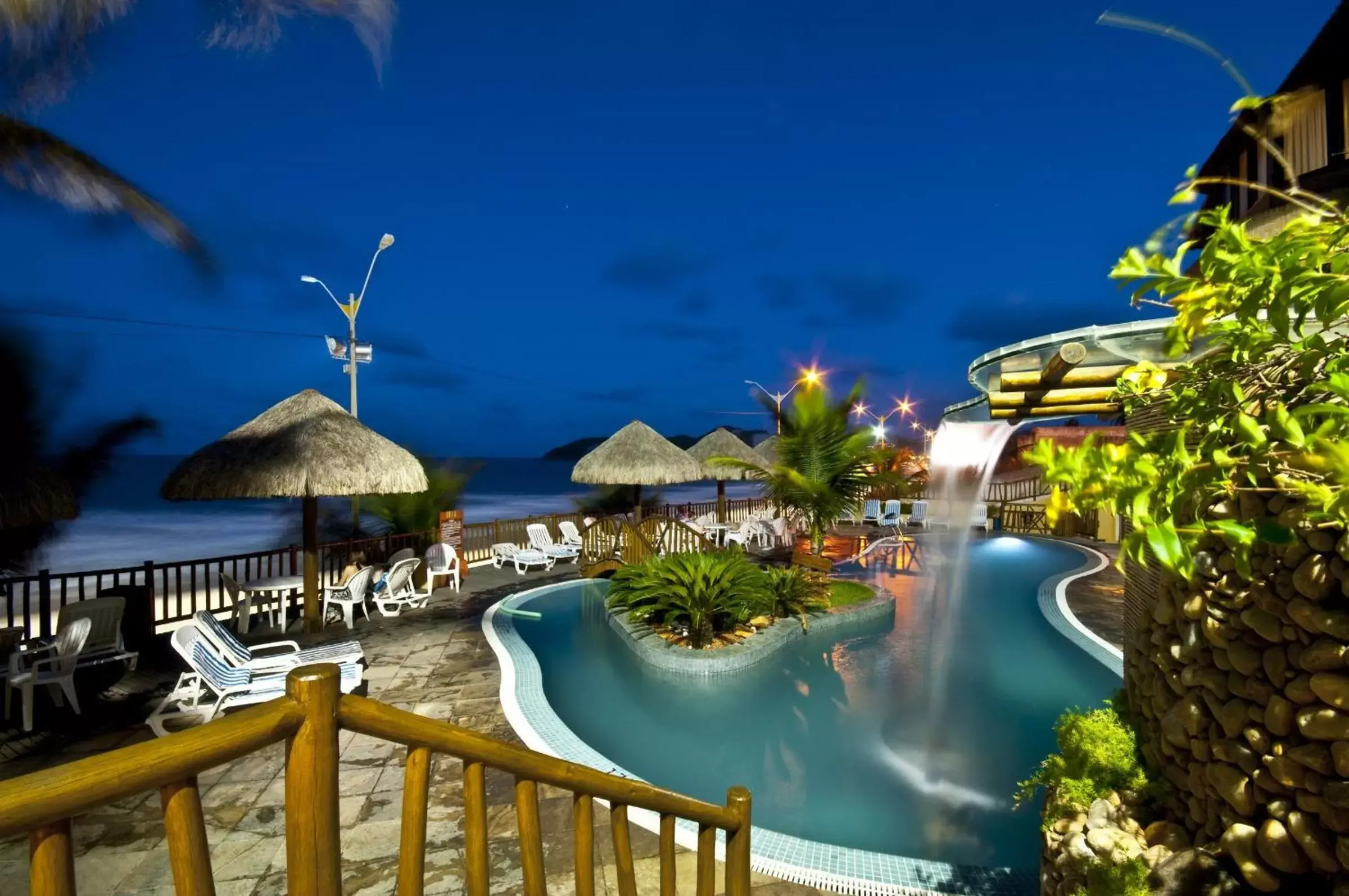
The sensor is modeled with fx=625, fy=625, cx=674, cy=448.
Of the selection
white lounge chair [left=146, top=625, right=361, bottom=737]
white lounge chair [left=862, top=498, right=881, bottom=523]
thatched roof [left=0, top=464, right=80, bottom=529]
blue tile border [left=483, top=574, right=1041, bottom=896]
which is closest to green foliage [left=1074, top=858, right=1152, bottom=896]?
blue tile border [left=483, top=574, right=1041, bottom=896]

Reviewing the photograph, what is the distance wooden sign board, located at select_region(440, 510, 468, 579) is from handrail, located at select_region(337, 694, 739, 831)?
33.9ft

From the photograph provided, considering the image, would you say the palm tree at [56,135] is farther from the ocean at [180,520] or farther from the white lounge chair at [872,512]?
the white lounge chair at [872,512]

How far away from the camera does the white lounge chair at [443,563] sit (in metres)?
11.1

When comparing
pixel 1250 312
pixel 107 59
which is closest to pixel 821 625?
pixel 1250 312

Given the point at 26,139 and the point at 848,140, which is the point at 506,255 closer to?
the point at 848,140

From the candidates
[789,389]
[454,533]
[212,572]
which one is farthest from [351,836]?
[212,572]

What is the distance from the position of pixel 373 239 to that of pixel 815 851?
236 feet

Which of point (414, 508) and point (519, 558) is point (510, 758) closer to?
point (519, 558)

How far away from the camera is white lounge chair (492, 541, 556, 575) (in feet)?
41.4

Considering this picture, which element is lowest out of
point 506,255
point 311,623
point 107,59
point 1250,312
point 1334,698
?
point 311,623

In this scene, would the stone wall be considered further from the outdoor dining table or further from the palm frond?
the palm frond

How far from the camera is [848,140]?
43.5 meters

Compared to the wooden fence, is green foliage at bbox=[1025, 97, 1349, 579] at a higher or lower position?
higher

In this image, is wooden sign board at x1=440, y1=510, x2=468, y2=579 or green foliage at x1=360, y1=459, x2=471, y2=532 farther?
green foliage at x1=360, y1=459, x2=471, y2=532
